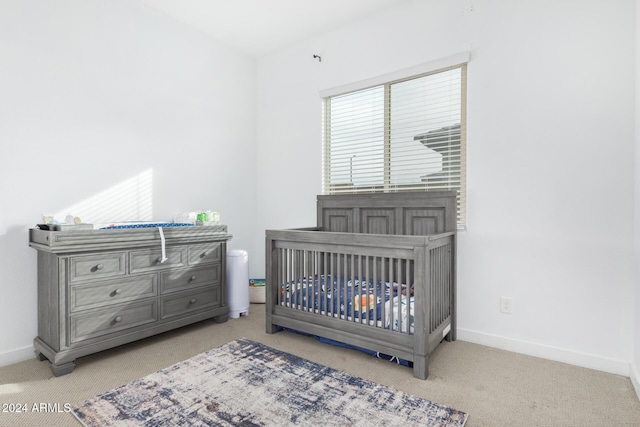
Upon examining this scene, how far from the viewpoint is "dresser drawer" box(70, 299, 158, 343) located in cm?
204

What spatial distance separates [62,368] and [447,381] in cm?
217

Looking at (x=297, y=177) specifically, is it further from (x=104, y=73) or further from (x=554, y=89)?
(x=554, y=89)

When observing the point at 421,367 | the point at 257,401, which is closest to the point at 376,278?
the point at 421,367

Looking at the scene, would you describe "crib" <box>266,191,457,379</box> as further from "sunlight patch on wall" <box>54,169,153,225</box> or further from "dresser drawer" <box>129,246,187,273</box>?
"sunlight patch on wall" <box>54,169,153,225</box>

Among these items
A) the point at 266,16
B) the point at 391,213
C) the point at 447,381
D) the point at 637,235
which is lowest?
the point at 447,381

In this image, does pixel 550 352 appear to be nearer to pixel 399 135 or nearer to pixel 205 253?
pixel 399 135

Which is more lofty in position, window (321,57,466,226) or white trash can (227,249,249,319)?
window (321,57,466,226)

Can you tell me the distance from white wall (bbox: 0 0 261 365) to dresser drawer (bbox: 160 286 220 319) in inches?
29.9

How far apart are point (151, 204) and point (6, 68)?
4.03 ft

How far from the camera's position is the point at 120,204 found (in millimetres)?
2650

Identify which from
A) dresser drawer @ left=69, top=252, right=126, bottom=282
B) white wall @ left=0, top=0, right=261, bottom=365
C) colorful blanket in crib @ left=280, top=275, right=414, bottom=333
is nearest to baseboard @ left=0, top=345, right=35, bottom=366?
white wall @ left=0, top=0, right=261, bottom=365

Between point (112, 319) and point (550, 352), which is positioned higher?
point (112, 319)

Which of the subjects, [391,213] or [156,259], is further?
[391,213]

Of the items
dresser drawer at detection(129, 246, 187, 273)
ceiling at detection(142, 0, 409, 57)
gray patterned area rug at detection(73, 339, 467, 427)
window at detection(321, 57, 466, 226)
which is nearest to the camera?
gray patterned area rug at detection(73, 339, 467, 427)
